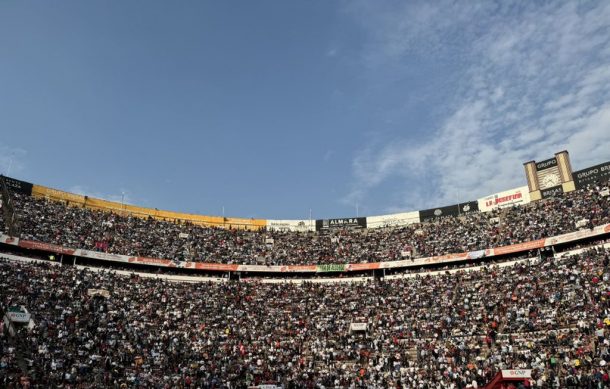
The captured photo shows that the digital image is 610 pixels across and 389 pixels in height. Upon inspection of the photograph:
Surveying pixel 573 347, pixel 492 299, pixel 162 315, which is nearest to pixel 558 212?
pixel 492 299

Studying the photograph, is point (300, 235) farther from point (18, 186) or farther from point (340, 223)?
point (18, 186)

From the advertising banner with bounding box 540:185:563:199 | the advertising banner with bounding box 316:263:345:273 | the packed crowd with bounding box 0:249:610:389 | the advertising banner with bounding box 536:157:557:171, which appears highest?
the advertising banner with bounding box 536:157:557:171

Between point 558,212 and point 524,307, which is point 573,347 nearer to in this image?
point 524,307

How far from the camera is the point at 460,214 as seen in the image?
67125 mm

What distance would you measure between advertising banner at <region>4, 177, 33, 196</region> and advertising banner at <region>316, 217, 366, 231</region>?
37125 mm

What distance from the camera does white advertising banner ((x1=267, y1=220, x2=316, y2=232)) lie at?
2940 inches

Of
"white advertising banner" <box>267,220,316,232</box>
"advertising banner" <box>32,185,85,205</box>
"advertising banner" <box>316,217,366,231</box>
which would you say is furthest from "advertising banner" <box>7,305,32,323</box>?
"advertising banner" <box>316,217,366,231</box>

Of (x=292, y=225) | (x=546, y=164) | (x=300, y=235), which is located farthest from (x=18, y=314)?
(x=546, y=164)

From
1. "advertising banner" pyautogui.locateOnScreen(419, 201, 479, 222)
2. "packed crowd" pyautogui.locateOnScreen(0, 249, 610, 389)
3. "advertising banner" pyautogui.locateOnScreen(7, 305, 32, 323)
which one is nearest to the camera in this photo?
"packed crowd" pyautogui.locateOnScreen(0, 249, 610, 389)

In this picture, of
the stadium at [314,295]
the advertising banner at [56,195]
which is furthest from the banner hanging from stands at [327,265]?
the advertising banner at [56,195]

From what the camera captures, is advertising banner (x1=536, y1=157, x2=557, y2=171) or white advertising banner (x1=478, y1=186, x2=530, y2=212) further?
white advertising banner (x1=478, y1=186, x2=530, y2=212)

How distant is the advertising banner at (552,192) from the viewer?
58.2 m

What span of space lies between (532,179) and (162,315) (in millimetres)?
44204

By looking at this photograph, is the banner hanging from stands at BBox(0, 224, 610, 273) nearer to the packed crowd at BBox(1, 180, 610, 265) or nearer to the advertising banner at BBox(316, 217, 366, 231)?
the packed crowd at BBox(1, 180, 610, 265)
